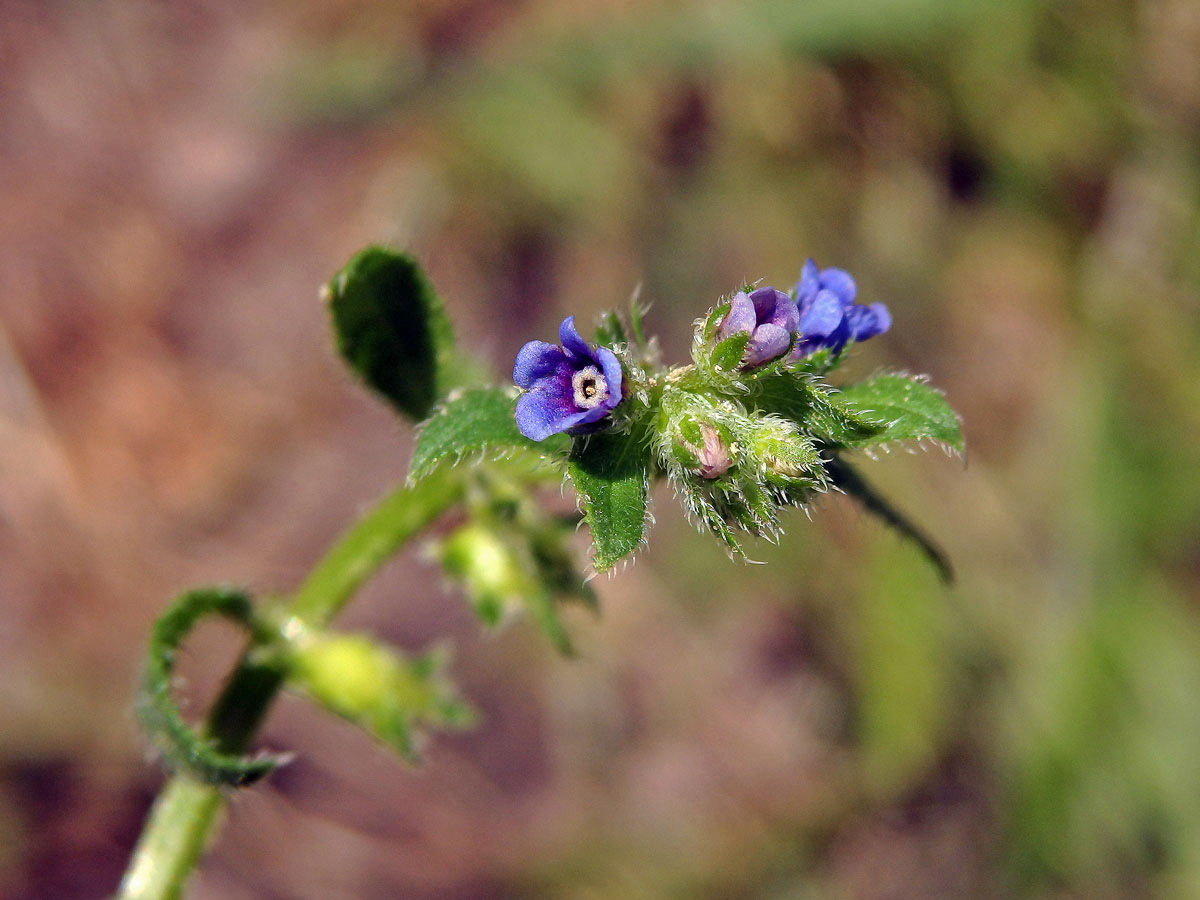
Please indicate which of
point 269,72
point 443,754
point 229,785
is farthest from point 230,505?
point 229,785

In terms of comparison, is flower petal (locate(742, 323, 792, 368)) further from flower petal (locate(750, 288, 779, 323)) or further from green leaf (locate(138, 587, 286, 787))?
green leaf (locate(138, 587, 286, 787))

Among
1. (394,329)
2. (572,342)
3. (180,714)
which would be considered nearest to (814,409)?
(572,342)

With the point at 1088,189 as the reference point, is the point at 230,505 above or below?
below

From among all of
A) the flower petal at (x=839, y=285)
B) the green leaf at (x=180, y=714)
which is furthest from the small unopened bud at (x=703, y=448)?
the green leaf at (x=180, y=714)

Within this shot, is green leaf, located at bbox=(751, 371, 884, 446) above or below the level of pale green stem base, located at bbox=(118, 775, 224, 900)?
above

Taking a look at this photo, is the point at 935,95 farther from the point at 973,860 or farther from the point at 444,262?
the point at 973,860

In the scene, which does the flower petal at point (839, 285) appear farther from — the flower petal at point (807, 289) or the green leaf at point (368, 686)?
the green leaf at point (368, 686)

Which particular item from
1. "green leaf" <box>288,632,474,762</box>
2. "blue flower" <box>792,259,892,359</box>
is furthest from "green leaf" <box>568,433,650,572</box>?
"green leaf" <box>288,632,474,762</box>
